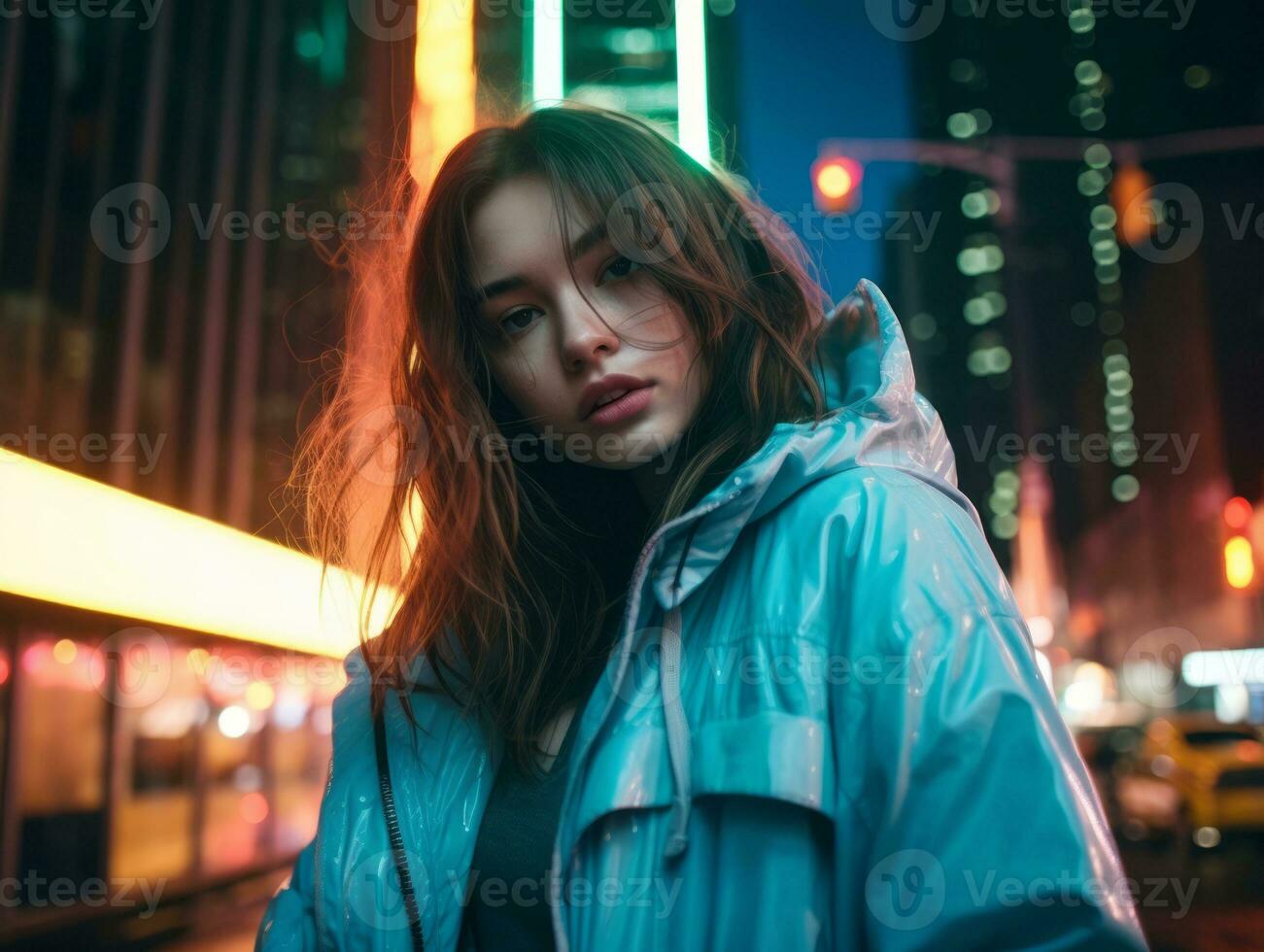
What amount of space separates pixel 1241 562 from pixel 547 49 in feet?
77.1

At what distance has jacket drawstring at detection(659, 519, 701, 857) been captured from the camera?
1.16 metres

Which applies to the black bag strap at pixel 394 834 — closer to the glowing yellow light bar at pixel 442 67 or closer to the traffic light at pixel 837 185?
the traffic light at pixel 837 185

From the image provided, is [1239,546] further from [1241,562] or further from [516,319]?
[516,319]

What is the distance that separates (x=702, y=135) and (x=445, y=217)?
72.2 inches

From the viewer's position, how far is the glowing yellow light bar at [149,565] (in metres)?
5.34

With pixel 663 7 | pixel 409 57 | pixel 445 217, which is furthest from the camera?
pixel 409 57

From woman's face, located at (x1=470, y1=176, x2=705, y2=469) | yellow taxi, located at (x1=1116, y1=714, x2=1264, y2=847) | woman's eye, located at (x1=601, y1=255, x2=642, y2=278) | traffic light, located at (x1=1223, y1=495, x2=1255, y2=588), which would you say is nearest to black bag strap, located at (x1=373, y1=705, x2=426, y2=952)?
woman's face, located at (x1=470, y1=176, x2=705, y2=469)

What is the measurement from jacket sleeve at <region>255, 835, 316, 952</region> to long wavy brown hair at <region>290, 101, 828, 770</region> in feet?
1.15

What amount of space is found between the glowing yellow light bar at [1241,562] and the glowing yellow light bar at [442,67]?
21293 mm

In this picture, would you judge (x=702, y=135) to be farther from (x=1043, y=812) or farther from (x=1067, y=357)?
(x=1067, y=357)

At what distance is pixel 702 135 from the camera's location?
3.34 metres

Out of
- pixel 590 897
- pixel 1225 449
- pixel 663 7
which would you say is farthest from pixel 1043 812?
pixel 1225 449

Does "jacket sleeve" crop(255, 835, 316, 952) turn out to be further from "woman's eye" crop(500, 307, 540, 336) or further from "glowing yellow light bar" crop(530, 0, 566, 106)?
"glowing yellow light bar" crop(530, 0, 566, 106)

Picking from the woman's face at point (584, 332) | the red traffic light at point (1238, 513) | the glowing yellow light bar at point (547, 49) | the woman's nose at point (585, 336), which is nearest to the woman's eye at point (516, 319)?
the woman's face at point (584, 332)
